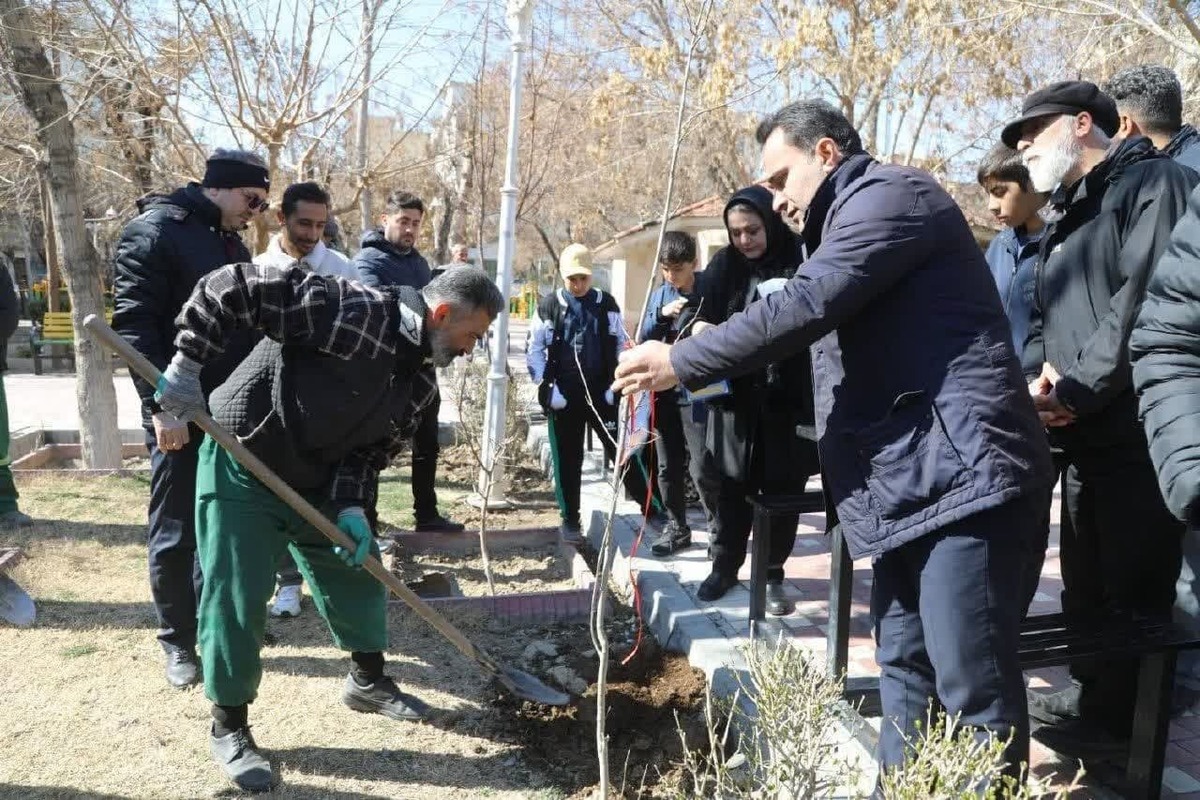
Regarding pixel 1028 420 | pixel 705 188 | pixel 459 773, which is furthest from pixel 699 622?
pixel 705 188

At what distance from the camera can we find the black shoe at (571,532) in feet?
17.5

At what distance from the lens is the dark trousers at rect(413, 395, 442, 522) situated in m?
5.54

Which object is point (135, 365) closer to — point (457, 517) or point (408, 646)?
point (408, 646)

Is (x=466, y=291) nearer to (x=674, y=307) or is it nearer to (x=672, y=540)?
(x=674, y=307)

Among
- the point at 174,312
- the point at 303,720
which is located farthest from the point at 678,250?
the point at 303,720

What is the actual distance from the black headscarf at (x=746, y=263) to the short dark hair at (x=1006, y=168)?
85 centimetres

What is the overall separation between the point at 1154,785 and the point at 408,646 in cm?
290

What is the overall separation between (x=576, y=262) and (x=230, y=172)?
2.29 m

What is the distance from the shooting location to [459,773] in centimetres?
311

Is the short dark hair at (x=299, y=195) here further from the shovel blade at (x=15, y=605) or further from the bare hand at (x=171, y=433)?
the shovel blade at (x=15, y=605)

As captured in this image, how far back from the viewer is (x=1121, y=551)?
2.73 metres

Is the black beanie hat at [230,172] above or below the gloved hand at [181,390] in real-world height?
above

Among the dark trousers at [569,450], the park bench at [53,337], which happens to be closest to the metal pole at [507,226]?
the dark trousers at [569,450]

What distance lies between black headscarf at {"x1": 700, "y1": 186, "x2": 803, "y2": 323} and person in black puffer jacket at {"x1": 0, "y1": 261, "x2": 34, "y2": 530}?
340 cm
